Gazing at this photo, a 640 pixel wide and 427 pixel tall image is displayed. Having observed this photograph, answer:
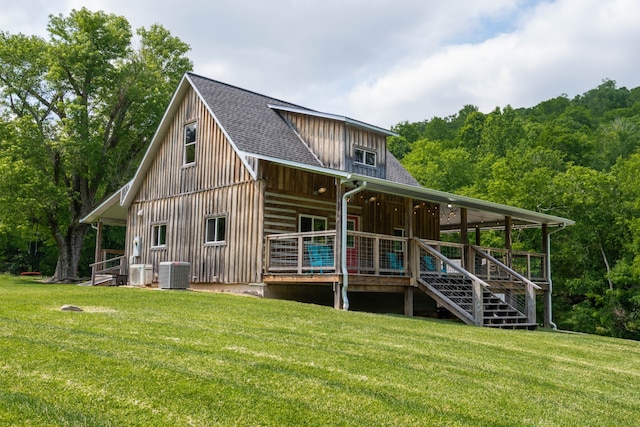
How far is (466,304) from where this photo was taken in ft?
48.2

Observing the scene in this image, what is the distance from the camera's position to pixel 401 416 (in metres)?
5.33

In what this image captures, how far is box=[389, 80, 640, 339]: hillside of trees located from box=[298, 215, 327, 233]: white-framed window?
625 inches

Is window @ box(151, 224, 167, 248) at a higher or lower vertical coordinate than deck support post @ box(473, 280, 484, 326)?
higher

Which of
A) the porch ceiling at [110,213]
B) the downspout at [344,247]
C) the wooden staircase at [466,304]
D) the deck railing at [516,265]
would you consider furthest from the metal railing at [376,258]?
the porch ceiling at [110,213]

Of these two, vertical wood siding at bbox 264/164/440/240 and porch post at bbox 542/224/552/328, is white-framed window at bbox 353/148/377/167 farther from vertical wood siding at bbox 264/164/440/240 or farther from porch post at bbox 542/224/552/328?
porch post at bbox 542/224/552/328

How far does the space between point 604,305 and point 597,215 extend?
14.3ft

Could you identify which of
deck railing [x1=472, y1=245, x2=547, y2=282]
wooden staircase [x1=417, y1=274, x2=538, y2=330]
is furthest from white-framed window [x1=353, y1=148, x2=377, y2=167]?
wooden staircase [x1=417, y1=274, x2=538, y2=330]

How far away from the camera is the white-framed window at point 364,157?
1906cm

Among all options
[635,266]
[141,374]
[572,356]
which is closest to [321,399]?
[141,374]

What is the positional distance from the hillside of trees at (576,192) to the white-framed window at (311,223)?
52.1 ft

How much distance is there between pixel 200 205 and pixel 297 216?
3.41 m

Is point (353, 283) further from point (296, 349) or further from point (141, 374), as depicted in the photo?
point (141, 374)

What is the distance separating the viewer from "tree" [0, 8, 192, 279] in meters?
27.7

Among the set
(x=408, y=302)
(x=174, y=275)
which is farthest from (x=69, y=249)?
(x=408, y=302)
